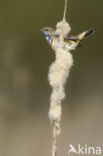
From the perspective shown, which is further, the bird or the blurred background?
the blurred background

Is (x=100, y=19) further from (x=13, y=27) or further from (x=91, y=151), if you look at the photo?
(x=91, y=151)

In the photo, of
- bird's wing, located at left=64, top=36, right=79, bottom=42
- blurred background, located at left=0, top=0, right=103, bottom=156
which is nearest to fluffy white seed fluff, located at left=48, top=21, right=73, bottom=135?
bird's wing, located at left=64, top=36, right=79, bottom=42

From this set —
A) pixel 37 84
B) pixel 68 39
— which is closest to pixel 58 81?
pixel 68 39

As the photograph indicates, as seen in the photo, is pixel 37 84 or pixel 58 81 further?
pixel 37 84

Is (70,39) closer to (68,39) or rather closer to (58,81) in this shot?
(68,39)

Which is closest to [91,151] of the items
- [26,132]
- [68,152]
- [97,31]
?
[68,152]

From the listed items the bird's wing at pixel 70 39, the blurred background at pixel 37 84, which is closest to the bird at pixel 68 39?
the bird's wing at pixel 70 39

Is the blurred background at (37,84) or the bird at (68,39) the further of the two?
the blurred background at (37,84)

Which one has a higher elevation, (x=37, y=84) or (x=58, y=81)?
(x=37, y=84)

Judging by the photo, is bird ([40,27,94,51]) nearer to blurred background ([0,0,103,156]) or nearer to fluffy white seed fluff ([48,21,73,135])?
fluffy white seed fluff ([48,21,73,135])

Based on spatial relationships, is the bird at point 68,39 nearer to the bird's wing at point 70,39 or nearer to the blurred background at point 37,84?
the bird's wing at point 70,39
